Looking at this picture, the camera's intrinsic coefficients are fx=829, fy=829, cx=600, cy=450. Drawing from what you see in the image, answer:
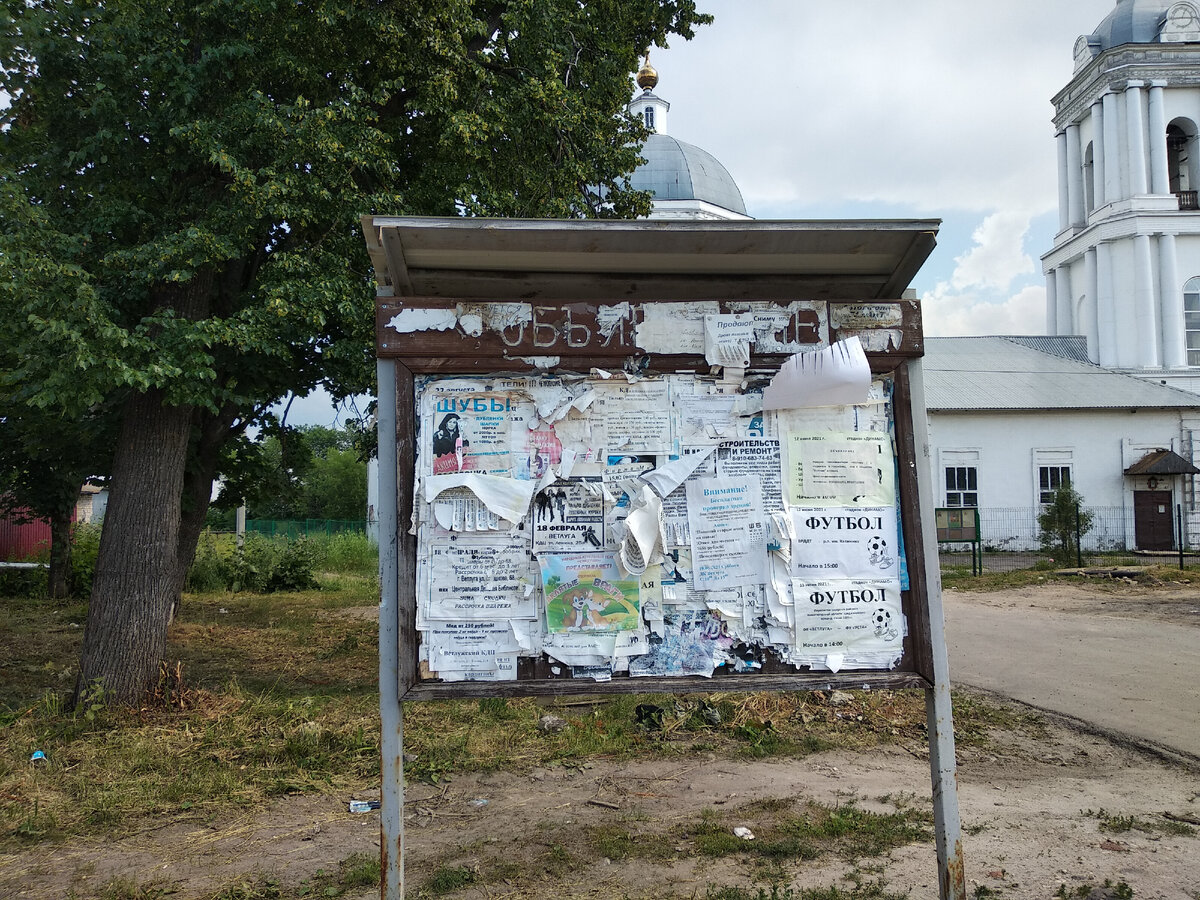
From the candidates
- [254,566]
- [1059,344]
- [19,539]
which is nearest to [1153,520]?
[1059,344]

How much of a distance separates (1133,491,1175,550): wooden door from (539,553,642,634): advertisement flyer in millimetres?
30115

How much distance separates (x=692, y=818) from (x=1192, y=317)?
3487 cm

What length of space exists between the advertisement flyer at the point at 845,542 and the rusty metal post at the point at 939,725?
0.13 meters

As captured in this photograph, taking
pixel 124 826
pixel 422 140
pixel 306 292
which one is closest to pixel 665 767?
pixel 124 826

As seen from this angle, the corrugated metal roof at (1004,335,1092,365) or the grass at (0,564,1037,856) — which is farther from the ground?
the corrugated metal roof at (1004,335,1092,365)

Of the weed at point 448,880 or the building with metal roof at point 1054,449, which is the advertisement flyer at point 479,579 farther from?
the building with metal roof at point 1054,449

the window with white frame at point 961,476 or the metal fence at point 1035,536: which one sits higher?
the window with white frame at point 961,476

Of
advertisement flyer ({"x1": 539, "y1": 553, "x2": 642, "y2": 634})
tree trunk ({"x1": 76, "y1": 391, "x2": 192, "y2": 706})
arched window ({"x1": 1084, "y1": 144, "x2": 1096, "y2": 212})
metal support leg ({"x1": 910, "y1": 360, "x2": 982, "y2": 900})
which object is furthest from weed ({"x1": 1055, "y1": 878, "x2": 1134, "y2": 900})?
arched window ({"x1": 1084, "y1": 144, "x2": 1096, "y2": 212})

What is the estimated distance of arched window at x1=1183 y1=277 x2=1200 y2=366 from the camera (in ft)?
101

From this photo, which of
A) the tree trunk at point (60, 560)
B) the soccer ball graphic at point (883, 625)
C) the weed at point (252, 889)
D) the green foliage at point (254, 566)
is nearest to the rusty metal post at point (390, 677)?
the weed at point (252, 889)

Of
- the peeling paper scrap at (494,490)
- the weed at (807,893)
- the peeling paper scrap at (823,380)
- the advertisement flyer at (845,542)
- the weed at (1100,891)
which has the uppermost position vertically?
the peeling paper scrap at (823,380)

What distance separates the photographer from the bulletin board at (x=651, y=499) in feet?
9.98

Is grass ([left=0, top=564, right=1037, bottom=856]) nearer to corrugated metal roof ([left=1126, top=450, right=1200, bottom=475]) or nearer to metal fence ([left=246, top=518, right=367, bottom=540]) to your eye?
metal fence ([left=246, top=518, right=367, bottom=540])

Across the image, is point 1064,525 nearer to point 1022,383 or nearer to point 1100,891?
point 1022,383
